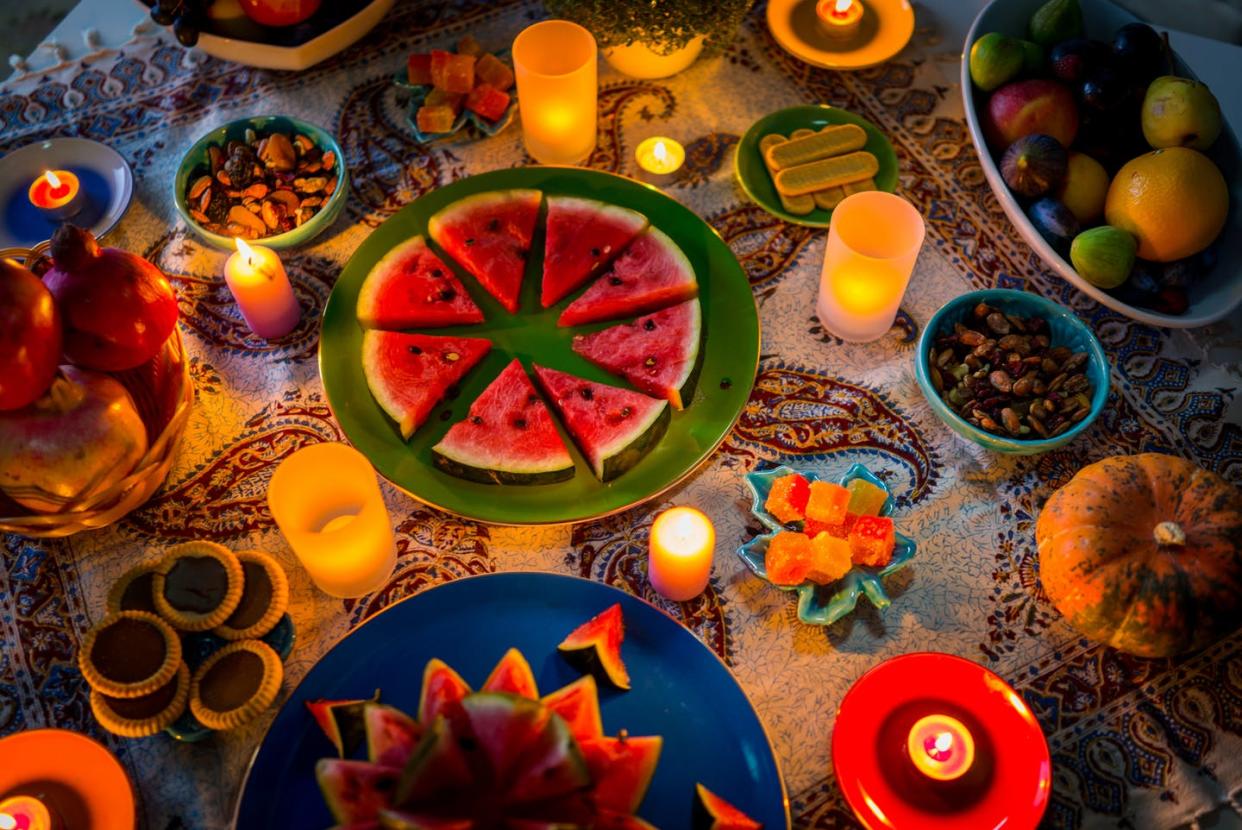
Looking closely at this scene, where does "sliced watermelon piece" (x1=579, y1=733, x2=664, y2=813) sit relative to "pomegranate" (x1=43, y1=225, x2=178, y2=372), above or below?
below

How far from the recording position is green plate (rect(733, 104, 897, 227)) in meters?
2.37

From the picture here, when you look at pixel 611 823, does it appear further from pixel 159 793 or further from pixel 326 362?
pixel 326 362

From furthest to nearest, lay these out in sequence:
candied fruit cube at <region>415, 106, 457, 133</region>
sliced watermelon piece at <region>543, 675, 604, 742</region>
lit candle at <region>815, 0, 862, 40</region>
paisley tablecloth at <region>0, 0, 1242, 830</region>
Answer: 1. lit candle at <region>815, 0, 862, 40</region>
2. candied fruit cube at <region>415, 106, 457, 133</region>
3. paisley tablecloth at <region>0, 0, 1242, 830</region>
4. sliced watermelon piece at <region>543, 675, 604, 742</region>

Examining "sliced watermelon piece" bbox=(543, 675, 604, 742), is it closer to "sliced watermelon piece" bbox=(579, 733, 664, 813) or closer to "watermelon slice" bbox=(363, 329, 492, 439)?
"sliced watermelon piece" bbox=(579, 733, 664, 813)

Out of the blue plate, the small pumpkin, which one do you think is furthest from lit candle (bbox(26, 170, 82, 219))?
the small pumpkin

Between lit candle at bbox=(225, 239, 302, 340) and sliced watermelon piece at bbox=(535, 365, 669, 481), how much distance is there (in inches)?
23.2

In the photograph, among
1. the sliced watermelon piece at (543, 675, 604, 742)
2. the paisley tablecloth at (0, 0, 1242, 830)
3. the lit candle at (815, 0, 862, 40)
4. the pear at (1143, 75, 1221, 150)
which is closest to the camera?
the sliced watermelon piece at (543, 675, 604, 742)

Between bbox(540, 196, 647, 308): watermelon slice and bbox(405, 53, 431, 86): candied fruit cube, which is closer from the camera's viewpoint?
bbox(540, 196, 647, 308): watermelon slice

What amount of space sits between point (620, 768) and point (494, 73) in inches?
72.6

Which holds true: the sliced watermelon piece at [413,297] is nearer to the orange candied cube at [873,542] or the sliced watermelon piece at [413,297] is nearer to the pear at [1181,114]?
the orange candied cube at [873,542]

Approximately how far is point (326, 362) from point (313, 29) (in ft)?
3.41

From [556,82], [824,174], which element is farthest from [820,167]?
[556,82]

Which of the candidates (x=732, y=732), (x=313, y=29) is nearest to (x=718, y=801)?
(x=732, y=732)

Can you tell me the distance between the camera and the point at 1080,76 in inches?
90.1
